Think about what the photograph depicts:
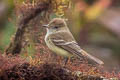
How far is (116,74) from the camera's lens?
265 inches

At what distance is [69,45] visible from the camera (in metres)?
6.94

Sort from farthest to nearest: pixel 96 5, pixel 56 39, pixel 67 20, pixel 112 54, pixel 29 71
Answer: pixel 112 54 → pixel 96 5 → pixel 67 20 → pixel 56 39 → pixel 29 71

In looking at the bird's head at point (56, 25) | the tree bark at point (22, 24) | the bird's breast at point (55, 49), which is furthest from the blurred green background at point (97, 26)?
the bird's breast at point (55, 49)

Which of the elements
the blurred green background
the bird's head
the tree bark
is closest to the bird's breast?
the bird's head

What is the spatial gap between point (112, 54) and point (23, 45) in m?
4.13

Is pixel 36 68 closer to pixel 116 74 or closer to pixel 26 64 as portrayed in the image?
pixel 26 64

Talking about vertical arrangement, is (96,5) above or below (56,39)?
below

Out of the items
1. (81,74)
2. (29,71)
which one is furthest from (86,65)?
(29,71)

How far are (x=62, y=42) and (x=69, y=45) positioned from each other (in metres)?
→ 0.09

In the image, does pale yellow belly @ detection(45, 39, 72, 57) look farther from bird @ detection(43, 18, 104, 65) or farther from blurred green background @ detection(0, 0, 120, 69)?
blurred green background @ detection(0, 0, 120, 69)

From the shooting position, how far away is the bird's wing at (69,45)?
679cm

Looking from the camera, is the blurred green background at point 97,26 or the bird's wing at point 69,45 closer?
the bird's wing at point 69,45

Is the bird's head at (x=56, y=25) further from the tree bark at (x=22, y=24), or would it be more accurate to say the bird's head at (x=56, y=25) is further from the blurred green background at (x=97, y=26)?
the blurred green background at (x=97, y=26)

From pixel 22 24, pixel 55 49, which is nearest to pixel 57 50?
pixel 55 49
